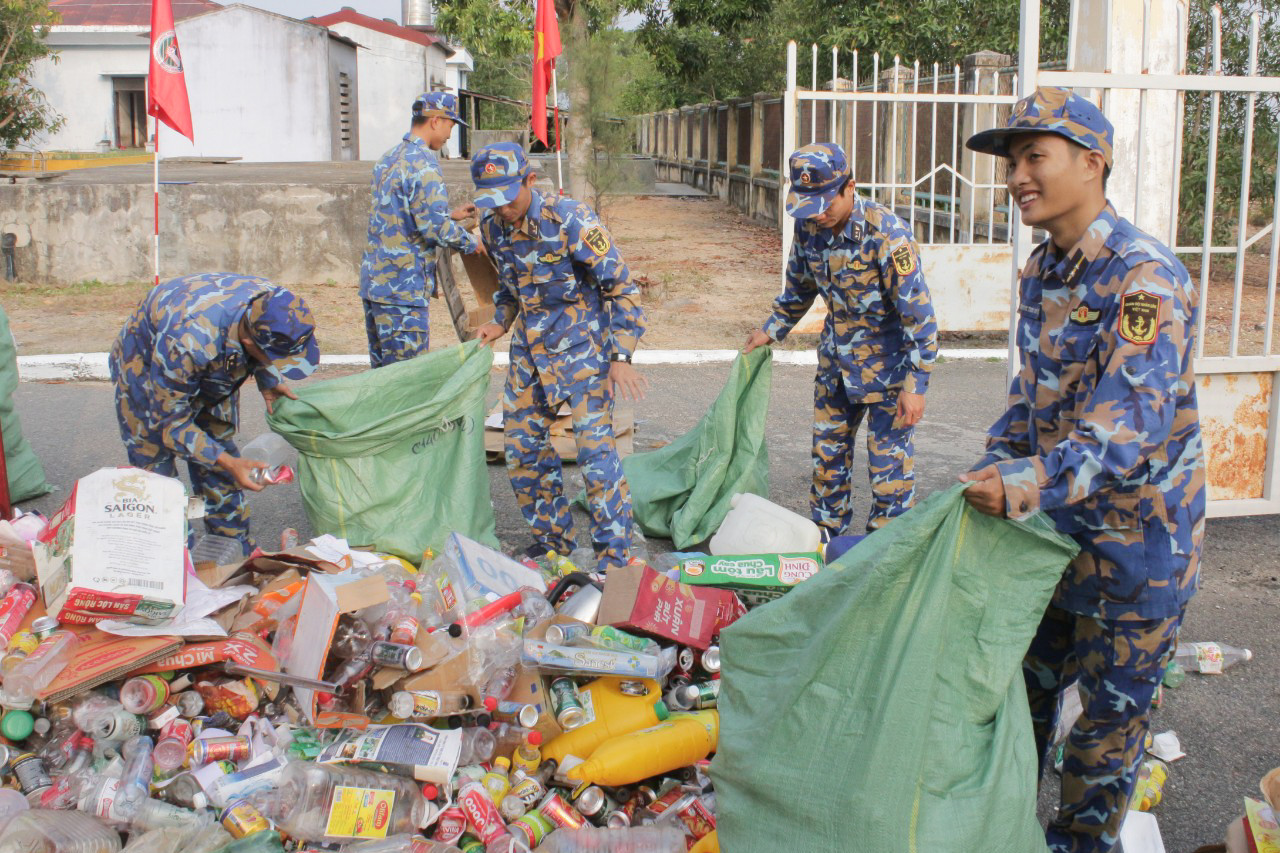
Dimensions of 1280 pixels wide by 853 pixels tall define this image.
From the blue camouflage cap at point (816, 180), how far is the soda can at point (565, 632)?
1.68 meters

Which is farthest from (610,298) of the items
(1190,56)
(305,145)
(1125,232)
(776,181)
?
(305,145)

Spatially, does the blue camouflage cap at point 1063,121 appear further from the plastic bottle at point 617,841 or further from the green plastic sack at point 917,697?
the plastic bottle at point 617,841

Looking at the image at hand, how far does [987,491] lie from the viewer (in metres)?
2.15

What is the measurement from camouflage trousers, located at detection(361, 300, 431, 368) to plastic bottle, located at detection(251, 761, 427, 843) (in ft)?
10.9

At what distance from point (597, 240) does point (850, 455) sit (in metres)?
1.40

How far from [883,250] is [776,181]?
14.4 m

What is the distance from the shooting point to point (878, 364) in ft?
14.2

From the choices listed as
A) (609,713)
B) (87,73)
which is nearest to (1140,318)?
(609,713)

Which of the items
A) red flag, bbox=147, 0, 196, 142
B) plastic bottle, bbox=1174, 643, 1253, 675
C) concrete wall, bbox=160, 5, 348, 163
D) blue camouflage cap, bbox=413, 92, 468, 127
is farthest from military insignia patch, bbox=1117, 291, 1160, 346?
concrete wall, bbox=160, 5, 348, 163

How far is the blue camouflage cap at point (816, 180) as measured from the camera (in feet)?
13.1

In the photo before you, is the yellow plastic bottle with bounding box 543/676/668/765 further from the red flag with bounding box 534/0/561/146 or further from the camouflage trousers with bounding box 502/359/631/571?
the red flag with bounding box 534/0/561/146

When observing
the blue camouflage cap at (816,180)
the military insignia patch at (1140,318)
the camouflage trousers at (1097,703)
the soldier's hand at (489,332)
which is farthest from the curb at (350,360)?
the military insignia patch at (1140,318)

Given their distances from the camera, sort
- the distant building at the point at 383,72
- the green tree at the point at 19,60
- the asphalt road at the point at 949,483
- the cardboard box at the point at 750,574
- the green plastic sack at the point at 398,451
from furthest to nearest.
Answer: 1. the distant building at the point at 383,72
2. the green tree at the point at 19,60
3. the green plastic sack at the point at 398,451
4. the cardboard box at the point at 750,574
5. the asphalt road at the point at 949,483

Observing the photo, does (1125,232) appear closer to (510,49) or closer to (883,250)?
(883,250)
